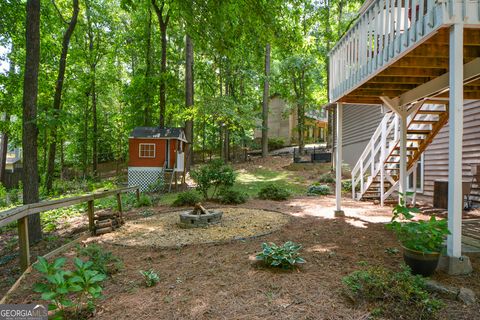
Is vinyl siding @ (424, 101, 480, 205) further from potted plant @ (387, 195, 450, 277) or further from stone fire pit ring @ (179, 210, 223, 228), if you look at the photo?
stone fire pit ring @ (179, 210, 223, 228)

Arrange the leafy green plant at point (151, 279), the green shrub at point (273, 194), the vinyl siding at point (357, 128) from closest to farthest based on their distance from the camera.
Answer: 1. the leafy green plant at point (151, 279)
2. the green shrub at point (273, 194)
3. the vinyl siding at point (357, 128)

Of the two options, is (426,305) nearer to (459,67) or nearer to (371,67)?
(459,67)

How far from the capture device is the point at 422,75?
509cm

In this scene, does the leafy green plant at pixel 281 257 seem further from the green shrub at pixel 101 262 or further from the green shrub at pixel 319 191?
the green shrub at pixel 319 191

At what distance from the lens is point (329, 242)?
15.4 feet

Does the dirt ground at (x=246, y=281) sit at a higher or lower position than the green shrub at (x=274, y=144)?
lower

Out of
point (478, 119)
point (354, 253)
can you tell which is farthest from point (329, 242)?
point (478, 119)

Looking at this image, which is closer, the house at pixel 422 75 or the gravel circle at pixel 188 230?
the house at pixel 422 75

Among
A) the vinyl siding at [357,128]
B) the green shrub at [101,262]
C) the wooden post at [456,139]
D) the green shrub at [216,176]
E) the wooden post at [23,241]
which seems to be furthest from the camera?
the vinyl siding at [357,128]

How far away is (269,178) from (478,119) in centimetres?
1089

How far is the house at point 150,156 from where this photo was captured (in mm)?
16047

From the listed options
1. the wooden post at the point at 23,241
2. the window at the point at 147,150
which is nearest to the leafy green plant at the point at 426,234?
the wooden post at the point at 23,241

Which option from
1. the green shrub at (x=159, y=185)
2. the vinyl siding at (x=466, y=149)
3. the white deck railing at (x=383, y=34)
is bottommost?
the green shrub at (x=159, y=185)

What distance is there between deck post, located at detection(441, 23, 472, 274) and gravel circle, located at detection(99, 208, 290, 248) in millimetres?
2827
